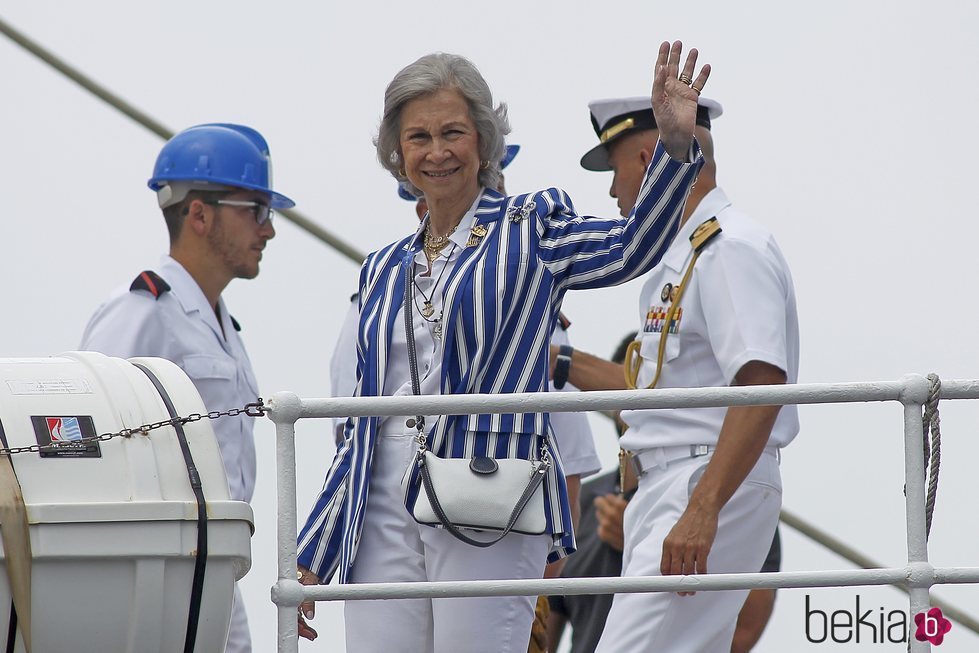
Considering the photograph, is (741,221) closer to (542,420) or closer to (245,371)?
(542,420)

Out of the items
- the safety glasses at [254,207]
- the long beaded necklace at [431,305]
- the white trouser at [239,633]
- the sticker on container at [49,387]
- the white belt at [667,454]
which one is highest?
the safety glasses at [254,207]

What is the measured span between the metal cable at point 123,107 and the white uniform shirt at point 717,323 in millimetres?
3019

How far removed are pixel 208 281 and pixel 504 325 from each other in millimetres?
2019

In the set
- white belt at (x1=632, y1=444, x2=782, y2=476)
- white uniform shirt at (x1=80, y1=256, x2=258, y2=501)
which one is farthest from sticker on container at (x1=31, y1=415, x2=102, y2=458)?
white uniform shirt at (x1=80, y1=256, x2=258, y2=501)

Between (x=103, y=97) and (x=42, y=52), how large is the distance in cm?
41

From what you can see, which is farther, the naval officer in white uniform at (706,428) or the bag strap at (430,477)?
the naval officer in white uniform at (706,428)

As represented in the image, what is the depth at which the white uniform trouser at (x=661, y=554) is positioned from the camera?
152 inches

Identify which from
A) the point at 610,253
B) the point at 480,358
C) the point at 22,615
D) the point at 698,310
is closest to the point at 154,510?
the point at 22,615

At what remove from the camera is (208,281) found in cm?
522

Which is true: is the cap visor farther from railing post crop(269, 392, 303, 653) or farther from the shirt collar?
railing post crop(269, 392, 303, 653)

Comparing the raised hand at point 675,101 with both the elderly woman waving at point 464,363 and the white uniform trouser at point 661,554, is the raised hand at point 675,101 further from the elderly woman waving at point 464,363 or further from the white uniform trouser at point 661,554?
the white uniform trouser at point 661,554

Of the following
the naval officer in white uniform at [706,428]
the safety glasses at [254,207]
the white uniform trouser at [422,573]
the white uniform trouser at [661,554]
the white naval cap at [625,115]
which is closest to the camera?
the white uniform trouser at [422,573]

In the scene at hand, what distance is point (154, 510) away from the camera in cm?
282

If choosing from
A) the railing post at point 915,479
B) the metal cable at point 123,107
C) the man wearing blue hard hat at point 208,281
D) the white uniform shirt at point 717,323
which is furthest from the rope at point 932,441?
the metal cable at point 123,107
